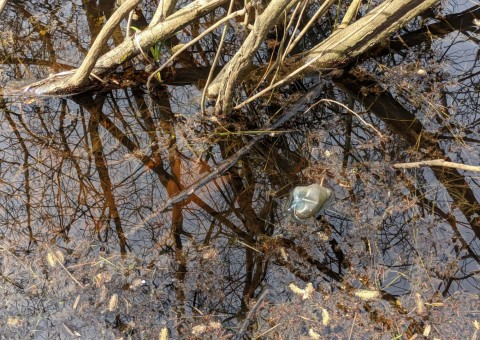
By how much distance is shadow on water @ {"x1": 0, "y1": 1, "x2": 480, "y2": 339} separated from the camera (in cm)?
273

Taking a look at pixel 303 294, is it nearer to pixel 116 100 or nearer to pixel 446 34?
pixel 116 100

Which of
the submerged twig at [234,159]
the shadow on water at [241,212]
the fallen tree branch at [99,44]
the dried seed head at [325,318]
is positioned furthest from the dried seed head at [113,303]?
the fallen tree branch at [99,44]

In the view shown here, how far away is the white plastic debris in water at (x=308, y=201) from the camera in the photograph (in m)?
3.11

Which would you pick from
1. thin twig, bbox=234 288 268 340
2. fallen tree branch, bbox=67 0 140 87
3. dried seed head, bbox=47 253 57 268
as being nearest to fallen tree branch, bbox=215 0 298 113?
fallen tree branch, bbox=67 0 140 87

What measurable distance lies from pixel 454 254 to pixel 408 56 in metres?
2.04

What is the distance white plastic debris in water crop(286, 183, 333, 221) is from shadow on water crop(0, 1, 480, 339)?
0.07 meters

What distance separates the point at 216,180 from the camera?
3385 mm

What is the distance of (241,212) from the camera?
10.5 feet

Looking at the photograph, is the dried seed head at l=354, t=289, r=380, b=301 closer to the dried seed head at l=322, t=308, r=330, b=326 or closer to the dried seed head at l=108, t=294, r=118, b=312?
the dried seed head at l=322, t=308, r=330, b=326

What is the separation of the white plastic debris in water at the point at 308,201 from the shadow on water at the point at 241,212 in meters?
0.07

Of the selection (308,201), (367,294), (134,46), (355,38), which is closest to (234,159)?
(308,201)

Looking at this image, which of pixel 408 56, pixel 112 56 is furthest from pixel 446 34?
pixel 112 56

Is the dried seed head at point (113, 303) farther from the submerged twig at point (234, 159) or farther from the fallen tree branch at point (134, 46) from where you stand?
the fallen tree branch at point (134, 46)

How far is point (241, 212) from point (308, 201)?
411 millimetres
